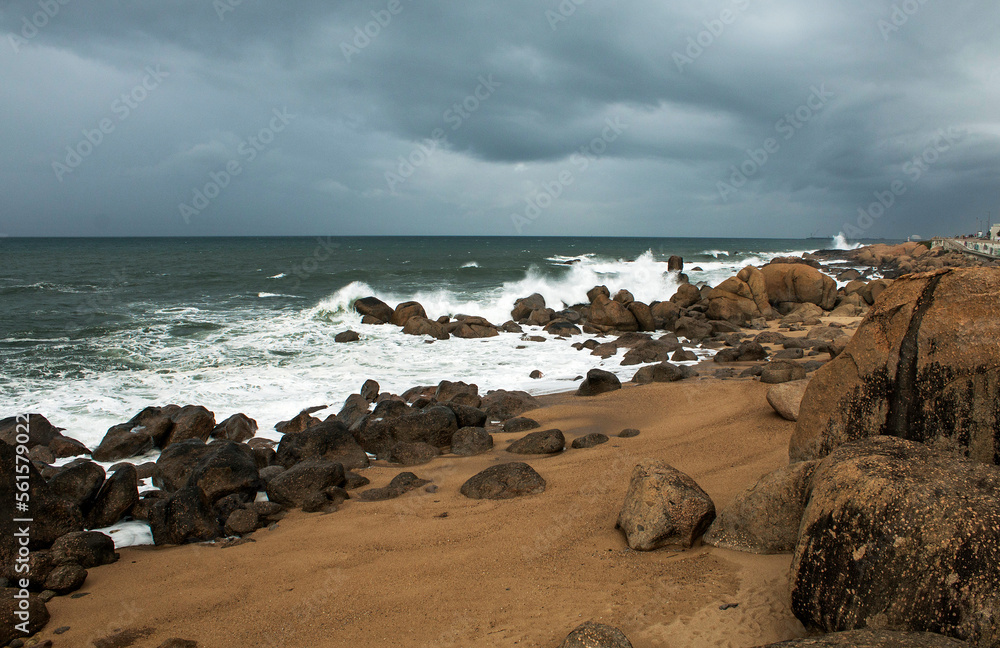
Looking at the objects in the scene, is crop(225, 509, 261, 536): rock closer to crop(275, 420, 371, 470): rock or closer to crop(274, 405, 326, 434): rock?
crop(275, 420, 371, 470): rock

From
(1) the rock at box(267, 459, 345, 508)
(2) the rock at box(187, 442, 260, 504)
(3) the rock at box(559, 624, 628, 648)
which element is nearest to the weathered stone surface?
(3) the rock at box(559, 624, 628, 648)

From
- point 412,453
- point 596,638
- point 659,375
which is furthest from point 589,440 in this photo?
point 596,638

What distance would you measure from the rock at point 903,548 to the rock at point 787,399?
437cm

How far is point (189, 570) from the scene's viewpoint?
16.9ft

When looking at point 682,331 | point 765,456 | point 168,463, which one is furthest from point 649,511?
point 682,331

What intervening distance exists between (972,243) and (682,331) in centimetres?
4716

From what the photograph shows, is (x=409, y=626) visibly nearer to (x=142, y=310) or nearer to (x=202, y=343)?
(x=202, y=343)

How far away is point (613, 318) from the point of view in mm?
19922

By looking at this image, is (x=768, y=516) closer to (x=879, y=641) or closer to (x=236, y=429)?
(x=879, y=641)

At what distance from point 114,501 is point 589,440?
568 centimetres

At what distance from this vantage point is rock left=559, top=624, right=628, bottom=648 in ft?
9.87

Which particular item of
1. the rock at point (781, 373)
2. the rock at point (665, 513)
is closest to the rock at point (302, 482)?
the rock at point (665, 513)

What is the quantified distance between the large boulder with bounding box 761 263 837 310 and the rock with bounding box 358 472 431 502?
2110 cm

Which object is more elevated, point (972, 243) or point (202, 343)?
point (972, 243)
